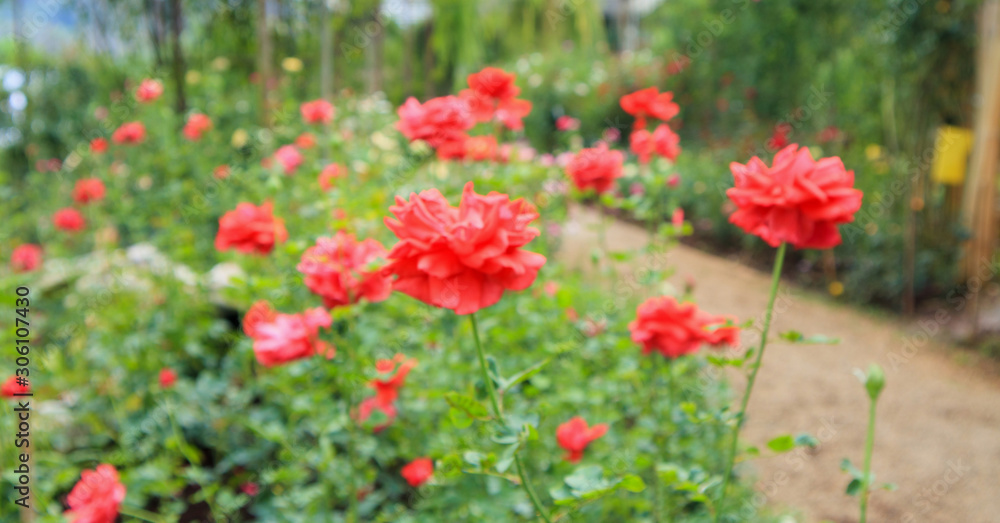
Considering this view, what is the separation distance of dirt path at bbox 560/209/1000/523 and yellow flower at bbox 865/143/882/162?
1015mm

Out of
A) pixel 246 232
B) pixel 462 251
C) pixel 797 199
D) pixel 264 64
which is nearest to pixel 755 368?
pixel 797 199

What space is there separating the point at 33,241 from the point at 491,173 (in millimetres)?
3881

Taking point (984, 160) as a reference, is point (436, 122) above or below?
above

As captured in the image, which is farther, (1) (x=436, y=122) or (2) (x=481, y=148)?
(2) (x=481, y=148)

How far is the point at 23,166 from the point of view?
16.7 feet

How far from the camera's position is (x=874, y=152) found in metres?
4.09

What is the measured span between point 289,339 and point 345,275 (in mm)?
158

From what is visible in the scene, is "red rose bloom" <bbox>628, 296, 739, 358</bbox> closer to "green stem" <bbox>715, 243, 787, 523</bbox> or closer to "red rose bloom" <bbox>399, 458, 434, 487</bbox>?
"green stem" <bbox>715, 243, 787, 523</bbox>

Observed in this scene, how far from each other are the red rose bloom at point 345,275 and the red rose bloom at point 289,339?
0.07m

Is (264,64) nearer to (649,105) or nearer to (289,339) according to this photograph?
(649,105)

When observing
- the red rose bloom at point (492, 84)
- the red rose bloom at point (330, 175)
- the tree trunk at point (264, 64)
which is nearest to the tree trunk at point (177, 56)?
the tree trunk at point (264, 64)

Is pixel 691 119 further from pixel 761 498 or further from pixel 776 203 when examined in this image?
pixel 776 203

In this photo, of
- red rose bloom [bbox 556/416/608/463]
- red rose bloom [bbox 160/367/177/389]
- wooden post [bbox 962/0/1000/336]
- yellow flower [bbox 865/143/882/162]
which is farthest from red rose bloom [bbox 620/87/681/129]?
yellow flower [bbox 865/143/882/162]

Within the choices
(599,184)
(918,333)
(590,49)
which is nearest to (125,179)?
(599,184)
